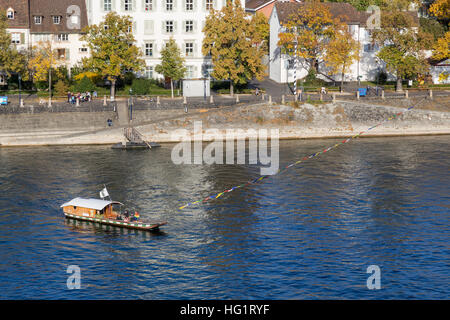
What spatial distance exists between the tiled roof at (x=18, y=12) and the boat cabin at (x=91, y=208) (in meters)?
71.8

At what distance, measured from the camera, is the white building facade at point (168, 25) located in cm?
12219

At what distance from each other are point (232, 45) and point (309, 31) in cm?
1622

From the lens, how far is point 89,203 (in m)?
60.8

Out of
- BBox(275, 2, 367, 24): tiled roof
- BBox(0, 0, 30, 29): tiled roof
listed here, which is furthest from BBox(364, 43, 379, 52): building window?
BBox(0, 0, 30, 29): tiled roof

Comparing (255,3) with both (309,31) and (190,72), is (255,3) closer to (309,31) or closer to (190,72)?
(190,72)

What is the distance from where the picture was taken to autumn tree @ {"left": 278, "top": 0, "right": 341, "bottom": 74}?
119750 mm

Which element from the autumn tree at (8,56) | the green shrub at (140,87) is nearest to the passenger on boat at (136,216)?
the green shrub at (140,87)

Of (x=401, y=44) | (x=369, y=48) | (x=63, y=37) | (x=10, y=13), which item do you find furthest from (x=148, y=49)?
(x=401, y=44)

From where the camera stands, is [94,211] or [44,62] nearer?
[94,211]

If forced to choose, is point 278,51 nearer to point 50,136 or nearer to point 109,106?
point 109,106

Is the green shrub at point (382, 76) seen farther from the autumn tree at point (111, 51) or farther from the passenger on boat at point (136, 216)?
the passenger on boat at point (136, 216)

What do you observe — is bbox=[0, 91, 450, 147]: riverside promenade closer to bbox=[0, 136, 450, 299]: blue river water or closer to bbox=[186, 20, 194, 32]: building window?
bbox=[0, 136, 450, 299]: blue river water

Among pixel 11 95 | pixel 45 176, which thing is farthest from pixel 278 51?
pixel 45 176
